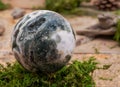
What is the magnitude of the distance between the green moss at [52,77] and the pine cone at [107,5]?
4.26 metres

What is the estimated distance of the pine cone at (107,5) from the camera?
359 inches

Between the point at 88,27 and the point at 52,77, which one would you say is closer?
the point at 52,77

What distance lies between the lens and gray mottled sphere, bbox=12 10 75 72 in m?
4.39

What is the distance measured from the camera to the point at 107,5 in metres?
9.12

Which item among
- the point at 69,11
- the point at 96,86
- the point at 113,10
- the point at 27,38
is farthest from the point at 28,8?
the point at 27,38

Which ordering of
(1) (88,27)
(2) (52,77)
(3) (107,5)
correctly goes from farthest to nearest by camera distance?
(3) (107,5) < (1) (88,27) < (2) (52,77)

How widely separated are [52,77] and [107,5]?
4621 mm

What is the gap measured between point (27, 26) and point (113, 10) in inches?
195

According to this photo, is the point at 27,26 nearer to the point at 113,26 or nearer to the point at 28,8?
the point at 113,26

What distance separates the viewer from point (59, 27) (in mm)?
4461

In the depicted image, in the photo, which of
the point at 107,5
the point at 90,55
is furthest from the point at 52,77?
the point at 107,5

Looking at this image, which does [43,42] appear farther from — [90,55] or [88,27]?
[88,27]

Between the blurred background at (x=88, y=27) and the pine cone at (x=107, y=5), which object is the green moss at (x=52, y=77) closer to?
the blurred background at (x=88, y=27)

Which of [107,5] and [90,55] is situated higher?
[90,55]
